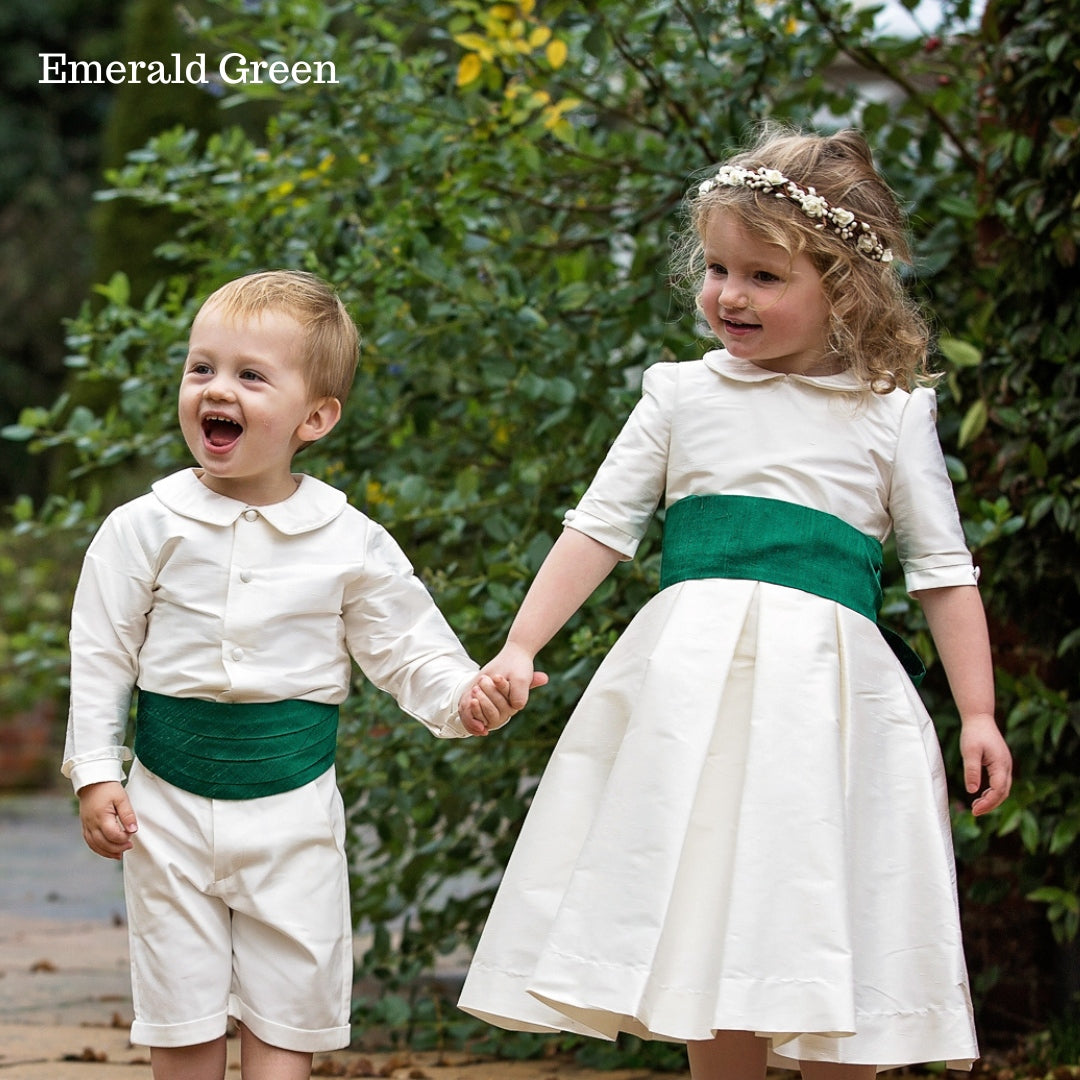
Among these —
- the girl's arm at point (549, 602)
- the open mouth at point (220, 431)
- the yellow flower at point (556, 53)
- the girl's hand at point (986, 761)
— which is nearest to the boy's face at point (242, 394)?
the open mouth at point (220, 431)

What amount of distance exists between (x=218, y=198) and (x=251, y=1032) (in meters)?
2.06

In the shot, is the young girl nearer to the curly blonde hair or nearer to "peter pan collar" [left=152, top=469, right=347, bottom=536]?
the curly blonde hair

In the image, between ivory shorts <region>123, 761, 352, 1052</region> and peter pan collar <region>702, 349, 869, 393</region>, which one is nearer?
ivory shorts <region>123, 761, 352, 1052</region>

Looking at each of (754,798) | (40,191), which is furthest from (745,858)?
(40,191)

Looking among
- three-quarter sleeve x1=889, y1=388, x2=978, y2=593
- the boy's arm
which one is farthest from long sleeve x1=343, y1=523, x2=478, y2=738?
three-quarter sleeve x1=889, y1=388, x2=978, y2=593

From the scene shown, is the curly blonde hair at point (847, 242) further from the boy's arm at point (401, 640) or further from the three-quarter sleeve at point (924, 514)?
the boy's arm at point (401, 640)

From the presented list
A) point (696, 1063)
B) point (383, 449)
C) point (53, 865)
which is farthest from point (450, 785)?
point (53, 865)

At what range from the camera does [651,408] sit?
2.31m

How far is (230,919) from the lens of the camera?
2162 millimetres

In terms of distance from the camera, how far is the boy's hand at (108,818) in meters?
2.07

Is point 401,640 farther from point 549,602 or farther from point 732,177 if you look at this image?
point 732,177

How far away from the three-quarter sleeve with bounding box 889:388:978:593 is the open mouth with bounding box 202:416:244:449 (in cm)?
95

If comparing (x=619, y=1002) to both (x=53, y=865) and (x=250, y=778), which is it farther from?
(x=53, y=865)

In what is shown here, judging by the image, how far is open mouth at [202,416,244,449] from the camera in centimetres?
218
